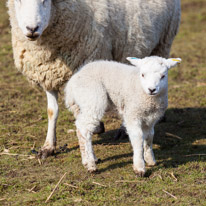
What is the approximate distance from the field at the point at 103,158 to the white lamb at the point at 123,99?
0.82 feet

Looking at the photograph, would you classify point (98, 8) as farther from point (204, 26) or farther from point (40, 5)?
point (204, 26)

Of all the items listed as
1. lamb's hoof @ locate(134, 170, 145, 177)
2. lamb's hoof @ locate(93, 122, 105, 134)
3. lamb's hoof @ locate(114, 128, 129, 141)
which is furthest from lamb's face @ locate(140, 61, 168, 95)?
lamb's hoof @ locate(93, 122, 105, 134)

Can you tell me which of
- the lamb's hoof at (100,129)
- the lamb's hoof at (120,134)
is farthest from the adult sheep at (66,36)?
the lamb's hoof at (120,134)

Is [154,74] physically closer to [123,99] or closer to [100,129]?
[123,99]

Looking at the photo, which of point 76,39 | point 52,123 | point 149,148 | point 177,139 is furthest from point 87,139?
point 177,139

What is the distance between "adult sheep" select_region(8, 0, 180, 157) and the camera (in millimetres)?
4184

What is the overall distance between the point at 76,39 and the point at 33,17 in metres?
0.69

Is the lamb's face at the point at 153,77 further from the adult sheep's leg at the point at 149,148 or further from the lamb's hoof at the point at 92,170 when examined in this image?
the lamb's hoof at the point at 92,170

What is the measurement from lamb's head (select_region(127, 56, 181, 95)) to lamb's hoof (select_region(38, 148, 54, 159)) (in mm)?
1533

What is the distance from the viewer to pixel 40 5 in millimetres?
3926

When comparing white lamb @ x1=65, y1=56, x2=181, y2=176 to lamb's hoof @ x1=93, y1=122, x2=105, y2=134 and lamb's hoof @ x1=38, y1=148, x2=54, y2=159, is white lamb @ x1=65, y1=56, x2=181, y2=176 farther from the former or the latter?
lamb's hoof @ x1=93, y1=122, x2=105, y2=134

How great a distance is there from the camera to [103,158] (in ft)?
14.1

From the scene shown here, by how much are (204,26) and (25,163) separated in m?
10.2

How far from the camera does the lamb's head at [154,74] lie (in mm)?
3350
